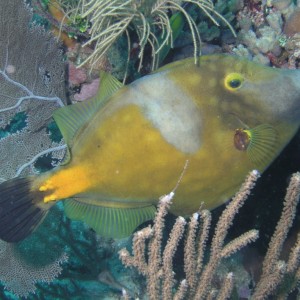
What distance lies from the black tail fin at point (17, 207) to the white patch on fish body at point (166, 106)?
0.81 m

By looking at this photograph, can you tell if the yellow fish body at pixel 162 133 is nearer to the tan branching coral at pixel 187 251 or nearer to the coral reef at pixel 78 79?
the tan branching coral at pixel 187 251

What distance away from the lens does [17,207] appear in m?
2.05

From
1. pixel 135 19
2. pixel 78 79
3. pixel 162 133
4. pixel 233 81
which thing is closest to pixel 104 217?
pixel 162 133

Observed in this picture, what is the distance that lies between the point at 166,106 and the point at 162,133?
0.16m

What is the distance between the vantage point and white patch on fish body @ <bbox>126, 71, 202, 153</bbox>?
2.01 metres

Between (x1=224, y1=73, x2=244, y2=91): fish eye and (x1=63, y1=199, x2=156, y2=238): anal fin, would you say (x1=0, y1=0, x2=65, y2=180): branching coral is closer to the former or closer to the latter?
(x1=63, y1=199, x2=156, y2=238): anal fin

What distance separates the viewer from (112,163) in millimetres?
2029

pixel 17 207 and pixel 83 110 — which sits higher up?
pixel 83 110

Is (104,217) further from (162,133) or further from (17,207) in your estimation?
(162,133)

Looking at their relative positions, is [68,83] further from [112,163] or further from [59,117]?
[112,163]

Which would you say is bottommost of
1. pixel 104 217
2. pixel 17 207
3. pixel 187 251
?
pixel 187 251

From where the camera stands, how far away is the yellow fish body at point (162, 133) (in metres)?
2.02

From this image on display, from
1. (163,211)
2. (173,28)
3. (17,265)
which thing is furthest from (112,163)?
(17,265)

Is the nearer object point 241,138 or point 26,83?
point 241,138
